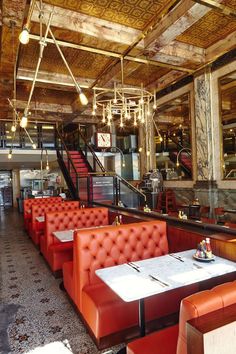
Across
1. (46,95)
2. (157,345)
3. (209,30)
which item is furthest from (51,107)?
(157,345)

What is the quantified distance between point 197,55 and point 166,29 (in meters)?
1.83

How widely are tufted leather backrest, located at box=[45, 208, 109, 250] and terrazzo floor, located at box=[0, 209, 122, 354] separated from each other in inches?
27.6

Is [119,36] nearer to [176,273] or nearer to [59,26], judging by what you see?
[59,26]

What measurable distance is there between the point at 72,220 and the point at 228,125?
4.53 meters

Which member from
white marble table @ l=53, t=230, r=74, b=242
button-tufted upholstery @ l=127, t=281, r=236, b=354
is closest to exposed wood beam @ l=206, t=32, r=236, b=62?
white marble table @ l=53, t=230, r=74, b=242

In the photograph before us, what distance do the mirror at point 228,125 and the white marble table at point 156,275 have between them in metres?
4.23

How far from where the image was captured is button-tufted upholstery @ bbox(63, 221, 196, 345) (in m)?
2.40

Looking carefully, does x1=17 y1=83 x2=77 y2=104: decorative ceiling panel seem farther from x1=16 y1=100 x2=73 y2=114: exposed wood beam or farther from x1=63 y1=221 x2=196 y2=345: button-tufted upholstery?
x1=63 y1=221 x2=196 y2=345: button-tufted upholstery

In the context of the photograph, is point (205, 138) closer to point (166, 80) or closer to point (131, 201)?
point (166, 80)

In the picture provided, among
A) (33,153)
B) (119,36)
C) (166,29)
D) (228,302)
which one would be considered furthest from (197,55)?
(33,153)

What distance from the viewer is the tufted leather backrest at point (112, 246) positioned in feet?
9.06

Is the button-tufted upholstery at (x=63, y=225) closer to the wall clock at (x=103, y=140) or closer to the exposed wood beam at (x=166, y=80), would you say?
the exposed wood beam at (x=166, y=80)

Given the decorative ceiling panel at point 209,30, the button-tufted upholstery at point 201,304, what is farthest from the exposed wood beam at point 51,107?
the button-tufted upholstery at point 201,304

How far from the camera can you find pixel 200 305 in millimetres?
1215
